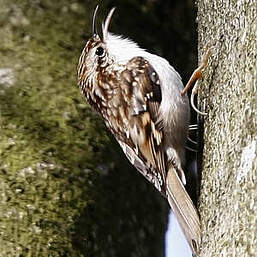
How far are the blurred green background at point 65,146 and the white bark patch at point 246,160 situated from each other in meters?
0.65

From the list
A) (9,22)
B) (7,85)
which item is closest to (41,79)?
(7,85)

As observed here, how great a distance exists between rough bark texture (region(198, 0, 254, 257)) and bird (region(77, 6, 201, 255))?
0.98ft

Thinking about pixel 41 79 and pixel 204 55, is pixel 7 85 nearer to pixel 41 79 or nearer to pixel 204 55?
pixel 41 79

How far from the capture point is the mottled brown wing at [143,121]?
7.73 ft

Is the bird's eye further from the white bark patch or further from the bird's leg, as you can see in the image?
the white bark patch

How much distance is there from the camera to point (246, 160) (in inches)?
64.1

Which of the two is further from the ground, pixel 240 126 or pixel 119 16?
pixel 240 126

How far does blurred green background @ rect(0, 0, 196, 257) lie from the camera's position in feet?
7.00

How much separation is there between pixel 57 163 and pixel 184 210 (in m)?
0.45

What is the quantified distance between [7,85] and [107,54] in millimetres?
382

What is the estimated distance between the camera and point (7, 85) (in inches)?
99.7

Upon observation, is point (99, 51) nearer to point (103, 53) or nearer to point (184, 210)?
point (103, 53)

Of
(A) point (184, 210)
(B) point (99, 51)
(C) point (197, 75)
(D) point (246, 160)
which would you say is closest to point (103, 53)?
(B) point (99, 51)

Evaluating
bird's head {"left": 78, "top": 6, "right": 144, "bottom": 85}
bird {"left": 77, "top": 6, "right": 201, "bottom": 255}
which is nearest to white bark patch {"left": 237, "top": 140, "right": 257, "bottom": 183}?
bird {"left": 77, "top": 6, "right": 201, "bottom": 255}
